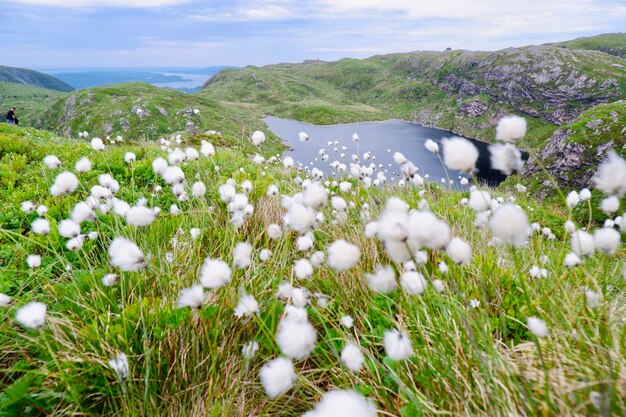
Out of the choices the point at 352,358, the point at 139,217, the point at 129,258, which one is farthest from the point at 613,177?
the point at 139,217

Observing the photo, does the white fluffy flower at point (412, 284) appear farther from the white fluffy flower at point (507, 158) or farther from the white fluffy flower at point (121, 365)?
the white fluffy flower at point (121, 365)

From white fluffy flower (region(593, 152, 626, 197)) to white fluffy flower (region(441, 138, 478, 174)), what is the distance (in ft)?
1.97

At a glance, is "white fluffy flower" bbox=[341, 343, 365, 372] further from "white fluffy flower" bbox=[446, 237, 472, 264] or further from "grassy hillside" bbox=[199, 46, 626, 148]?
"grassy hillside" bbox=[199, 46, 626, 148]

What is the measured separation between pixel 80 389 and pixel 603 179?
3.22 metres

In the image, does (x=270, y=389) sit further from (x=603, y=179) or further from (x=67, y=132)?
(x=67, y=132)

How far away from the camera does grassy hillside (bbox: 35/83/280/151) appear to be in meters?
89.8

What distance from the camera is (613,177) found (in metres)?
1.65

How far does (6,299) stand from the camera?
2.41 m

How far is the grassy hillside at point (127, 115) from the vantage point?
295 feet

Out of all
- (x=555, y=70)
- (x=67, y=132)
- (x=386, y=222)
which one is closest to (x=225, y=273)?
(x=386, y=222)

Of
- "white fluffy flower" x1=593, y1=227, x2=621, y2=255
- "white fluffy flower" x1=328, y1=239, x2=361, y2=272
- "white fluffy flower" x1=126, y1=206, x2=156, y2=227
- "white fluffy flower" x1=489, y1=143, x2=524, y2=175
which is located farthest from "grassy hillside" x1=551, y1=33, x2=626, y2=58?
"white fluffy flower" x1=126, y1=206, x2=156, y2=227

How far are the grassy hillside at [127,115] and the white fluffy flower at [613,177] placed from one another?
282 feet

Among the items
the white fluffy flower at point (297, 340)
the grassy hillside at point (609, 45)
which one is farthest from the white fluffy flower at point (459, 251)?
the grassy hillside at point (609, 45)

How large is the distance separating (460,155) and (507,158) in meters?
0.41
